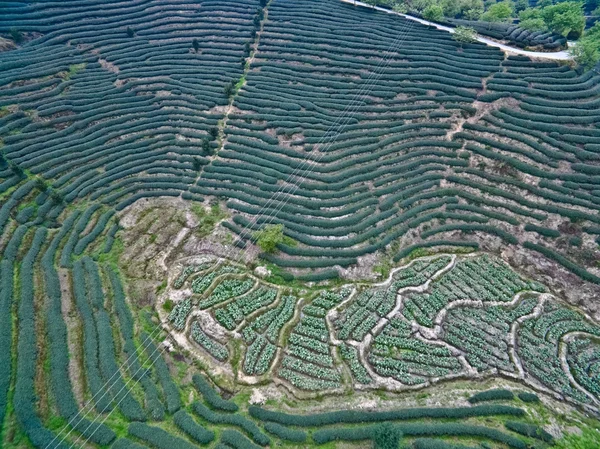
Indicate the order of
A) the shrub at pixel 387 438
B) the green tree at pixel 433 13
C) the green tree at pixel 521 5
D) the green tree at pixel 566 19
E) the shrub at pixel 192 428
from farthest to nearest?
the green tree at pixel 521 5 < the green tree at pixel 433 13 < the green tree at pixel 566 19 < the shrub at pixel 192 428 < the shrub at pixel 387 438

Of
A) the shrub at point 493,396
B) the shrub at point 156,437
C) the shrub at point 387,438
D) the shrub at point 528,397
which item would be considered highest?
the shrub at point 528,397

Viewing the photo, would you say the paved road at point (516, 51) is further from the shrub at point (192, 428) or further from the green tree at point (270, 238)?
the shrub at point (192, 428)


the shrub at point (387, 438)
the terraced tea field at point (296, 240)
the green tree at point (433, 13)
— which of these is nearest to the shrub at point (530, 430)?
the terraced tea field at point (296, 240)

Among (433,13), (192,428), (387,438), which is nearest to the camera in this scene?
(387,438)

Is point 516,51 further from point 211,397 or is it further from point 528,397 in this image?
point 211,397

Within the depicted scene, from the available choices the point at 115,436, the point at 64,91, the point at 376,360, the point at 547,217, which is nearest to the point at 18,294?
the point at 115,436

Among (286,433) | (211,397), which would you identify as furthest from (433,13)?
(211,397)

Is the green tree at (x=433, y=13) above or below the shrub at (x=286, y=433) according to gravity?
above

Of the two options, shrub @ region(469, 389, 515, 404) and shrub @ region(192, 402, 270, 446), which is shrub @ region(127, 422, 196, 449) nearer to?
shrub @ region(192, 402, 270, 446)
